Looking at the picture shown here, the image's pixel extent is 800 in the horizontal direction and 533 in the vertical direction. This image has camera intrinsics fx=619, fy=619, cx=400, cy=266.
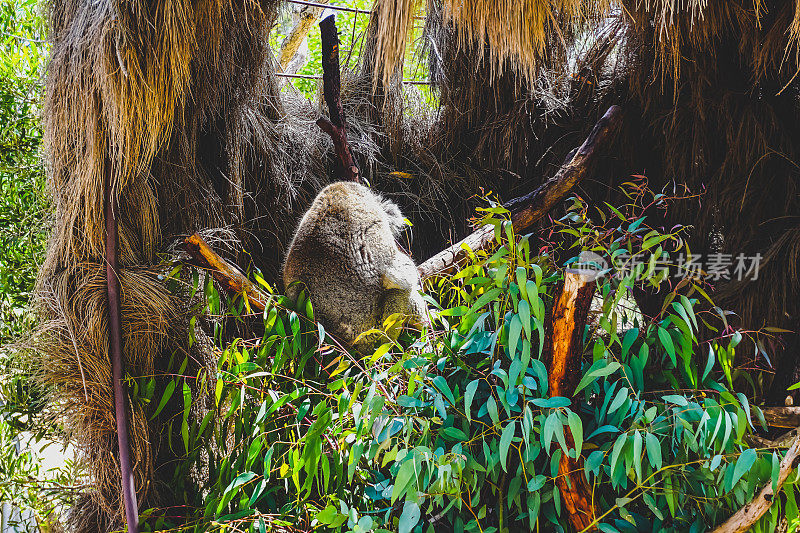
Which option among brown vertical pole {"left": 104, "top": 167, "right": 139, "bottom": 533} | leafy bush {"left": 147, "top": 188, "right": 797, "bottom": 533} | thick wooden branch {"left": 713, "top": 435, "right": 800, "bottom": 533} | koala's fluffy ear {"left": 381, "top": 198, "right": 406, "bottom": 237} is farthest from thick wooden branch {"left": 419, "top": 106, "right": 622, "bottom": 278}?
thick wooden branch {"left": 713, "top": 435, "right": 800, "bottom": 533}

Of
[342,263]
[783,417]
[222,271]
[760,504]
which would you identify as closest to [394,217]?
[342,263]

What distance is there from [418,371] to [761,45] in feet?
7.25

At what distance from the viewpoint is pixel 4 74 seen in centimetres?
267

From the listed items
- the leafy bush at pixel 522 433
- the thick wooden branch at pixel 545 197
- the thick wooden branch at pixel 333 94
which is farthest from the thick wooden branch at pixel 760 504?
the thick wooden branch at pixel 333 94

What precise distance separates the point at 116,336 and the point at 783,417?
235cm

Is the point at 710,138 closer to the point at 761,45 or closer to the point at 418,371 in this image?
the point at 761,45

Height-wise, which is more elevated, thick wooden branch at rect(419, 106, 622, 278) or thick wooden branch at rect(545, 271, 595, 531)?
thick wooden branch at rect(419, 106, 622, 278)

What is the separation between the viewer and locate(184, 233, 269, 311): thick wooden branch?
2.22 m

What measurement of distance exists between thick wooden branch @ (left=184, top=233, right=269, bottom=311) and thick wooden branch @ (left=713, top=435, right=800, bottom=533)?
5.30 ft

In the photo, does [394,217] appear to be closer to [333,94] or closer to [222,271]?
[333,94]

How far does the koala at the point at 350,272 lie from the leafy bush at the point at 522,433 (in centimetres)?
58

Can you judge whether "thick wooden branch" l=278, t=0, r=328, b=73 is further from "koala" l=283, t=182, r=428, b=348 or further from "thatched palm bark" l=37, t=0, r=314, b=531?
"koala" l=283, t=182, r=428, b=348

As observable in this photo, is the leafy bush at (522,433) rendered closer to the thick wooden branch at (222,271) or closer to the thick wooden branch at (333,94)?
the thick wooden branch at (222,271)

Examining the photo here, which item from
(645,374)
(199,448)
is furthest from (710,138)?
(199,448)
